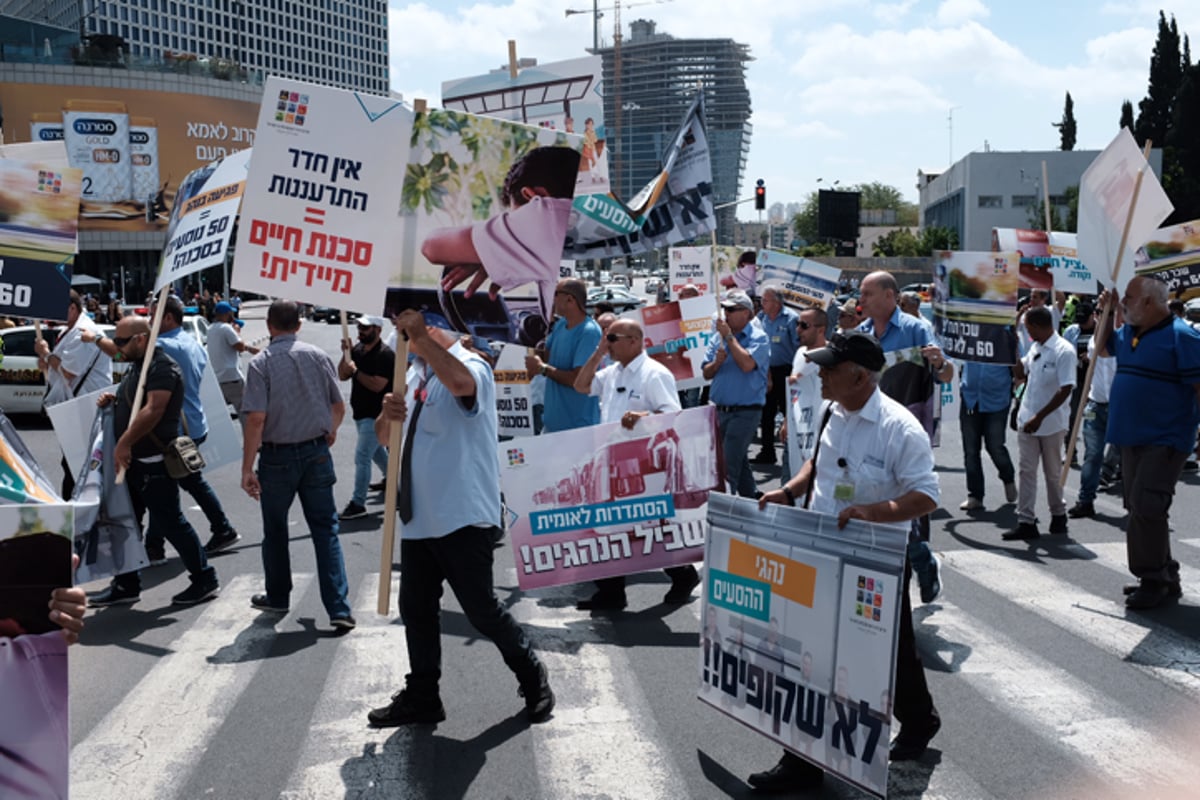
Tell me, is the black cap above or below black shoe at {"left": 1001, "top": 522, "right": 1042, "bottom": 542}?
above

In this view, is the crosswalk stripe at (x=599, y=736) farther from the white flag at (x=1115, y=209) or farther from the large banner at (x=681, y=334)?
the large banner at (x=681, y=334)

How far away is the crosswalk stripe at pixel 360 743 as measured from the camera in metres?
4.66

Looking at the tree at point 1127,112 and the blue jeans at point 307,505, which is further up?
the tree at point 1127,112

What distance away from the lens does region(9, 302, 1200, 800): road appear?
4.73 metres

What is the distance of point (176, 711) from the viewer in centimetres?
559

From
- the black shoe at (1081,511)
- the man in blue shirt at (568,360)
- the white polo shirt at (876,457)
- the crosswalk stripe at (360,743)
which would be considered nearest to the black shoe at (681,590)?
the man in blue shirt at (568,360)

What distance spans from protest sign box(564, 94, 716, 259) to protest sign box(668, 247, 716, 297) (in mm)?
7383

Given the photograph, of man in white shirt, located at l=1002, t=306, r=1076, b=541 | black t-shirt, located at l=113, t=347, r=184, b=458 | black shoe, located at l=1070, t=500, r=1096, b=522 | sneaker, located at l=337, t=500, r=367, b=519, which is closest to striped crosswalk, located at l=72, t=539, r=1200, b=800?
black t-shirt, located at l=113, t=347, r=184, b=458

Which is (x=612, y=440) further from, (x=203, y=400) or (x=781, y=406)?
(x=781, y=406)

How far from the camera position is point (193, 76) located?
80375mm

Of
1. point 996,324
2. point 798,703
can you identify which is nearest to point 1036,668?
point 798,703

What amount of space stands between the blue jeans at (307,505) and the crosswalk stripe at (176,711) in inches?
16.5

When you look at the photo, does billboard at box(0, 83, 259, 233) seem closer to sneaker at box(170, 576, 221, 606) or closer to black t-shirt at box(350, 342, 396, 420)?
black t-shirt at box(350, 342, 396, 420)

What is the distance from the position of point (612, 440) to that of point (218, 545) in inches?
148
